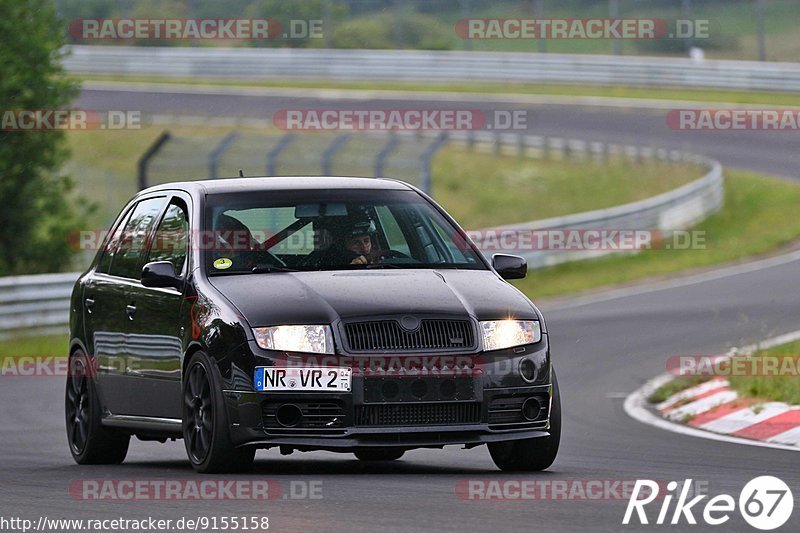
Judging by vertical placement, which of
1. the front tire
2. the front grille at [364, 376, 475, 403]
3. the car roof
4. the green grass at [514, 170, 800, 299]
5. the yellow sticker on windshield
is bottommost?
the green grass at [514, 170, 800, 299]

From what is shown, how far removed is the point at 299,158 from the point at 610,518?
1967cm

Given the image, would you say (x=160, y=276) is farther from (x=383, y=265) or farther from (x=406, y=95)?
(x=406, y=95)

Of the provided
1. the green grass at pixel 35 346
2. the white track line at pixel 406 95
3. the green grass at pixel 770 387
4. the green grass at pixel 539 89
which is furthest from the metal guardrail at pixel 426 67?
the green grass at pixel 770 387

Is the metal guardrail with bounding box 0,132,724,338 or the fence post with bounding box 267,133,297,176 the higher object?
the fence post with bounding box 267,133,297,176

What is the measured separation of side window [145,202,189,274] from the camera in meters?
9.52

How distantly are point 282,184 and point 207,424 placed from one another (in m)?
1.61

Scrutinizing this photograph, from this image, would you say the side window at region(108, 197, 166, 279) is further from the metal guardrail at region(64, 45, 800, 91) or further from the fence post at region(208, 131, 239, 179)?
the metal guardrail at region(64, 45, 800, 91)

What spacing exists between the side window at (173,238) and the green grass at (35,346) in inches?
384

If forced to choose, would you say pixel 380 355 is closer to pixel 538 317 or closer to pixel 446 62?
pixel 538 317

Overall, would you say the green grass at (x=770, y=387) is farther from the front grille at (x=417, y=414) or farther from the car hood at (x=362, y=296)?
the front grille at (x=417, y=414)

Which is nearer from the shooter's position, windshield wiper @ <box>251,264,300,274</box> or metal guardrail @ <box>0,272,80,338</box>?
windshield wiper @ <box>251,264,300,274</box>

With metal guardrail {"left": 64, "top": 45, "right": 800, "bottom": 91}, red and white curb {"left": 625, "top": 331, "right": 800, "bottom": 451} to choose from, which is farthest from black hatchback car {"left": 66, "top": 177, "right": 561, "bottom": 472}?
metal guardrail {"left": 64, "top": 45, "right": 800, "bottom": 91}

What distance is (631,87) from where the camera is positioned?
1924 inches

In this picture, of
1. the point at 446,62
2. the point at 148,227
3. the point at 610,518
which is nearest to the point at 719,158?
the point at 446,62
